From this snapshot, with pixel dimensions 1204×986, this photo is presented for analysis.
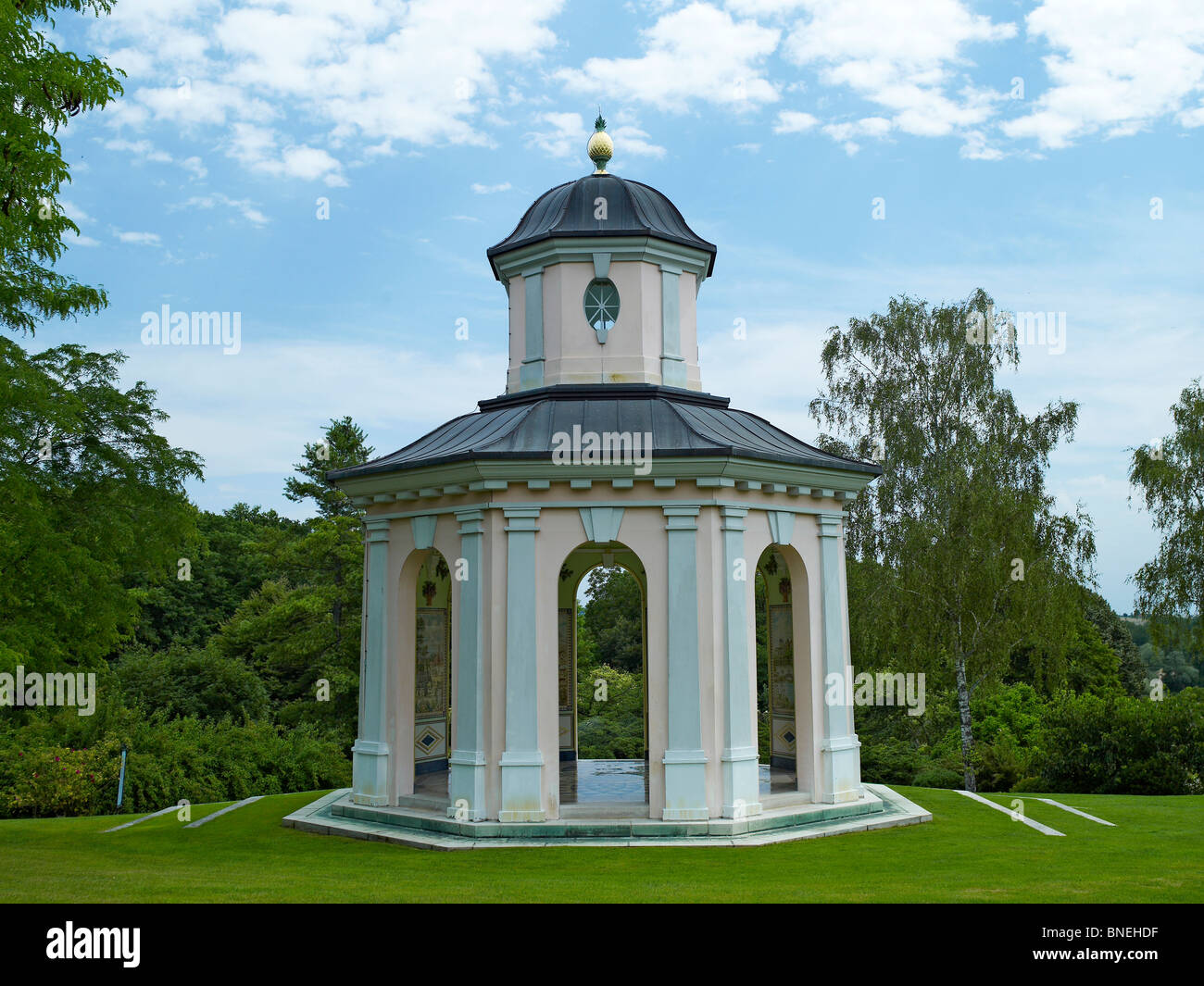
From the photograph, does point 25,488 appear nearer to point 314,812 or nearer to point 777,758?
point 314,812

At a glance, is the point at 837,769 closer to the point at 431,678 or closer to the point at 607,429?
the point at 607,429

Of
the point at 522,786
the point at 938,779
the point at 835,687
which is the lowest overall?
the point at 938,779

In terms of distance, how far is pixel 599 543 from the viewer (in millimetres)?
13352

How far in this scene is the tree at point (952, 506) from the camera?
895 inches

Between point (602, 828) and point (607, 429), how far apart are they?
17.8 ft

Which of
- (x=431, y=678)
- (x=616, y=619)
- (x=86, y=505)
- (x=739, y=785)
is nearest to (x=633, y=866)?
(x=739, y=785)

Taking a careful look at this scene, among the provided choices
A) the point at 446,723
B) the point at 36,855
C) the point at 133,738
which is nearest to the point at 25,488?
the point at 36,855

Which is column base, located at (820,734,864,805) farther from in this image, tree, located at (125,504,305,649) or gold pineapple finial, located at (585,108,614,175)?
tree, located at (125,504,305,649)

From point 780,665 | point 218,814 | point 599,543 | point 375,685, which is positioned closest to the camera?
point 599,543

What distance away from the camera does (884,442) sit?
25969 millimetres

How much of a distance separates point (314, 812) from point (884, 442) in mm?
17867

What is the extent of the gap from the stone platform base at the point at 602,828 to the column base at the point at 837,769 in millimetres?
153

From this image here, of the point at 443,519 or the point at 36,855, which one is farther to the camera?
the point at 443,519

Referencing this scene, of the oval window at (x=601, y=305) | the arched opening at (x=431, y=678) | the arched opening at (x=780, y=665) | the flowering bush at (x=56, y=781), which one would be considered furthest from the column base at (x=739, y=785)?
the flowering bush at (x=56, y=781)
